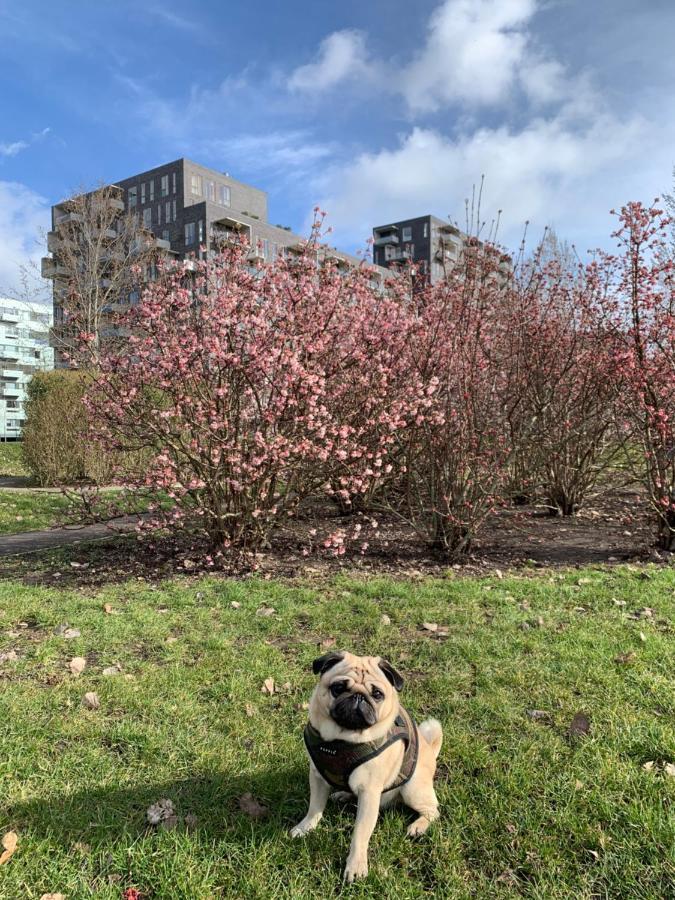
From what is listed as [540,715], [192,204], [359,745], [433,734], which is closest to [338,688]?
[359,745]

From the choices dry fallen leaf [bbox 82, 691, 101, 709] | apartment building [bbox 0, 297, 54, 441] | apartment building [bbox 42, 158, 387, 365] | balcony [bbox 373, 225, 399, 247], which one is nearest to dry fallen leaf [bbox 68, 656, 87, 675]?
dry fallen leaf [bbox 82, 691, 101, 709]

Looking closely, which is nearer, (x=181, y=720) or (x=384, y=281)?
(x=181, y=720)

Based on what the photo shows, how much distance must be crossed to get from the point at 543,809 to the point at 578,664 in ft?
4.88

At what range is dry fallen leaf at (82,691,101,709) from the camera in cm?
326

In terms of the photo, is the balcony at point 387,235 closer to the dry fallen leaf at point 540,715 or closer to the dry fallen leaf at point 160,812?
the dry fallen leaf at point 540,715

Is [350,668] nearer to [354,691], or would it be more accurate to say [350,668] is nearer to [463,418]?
[354,691]

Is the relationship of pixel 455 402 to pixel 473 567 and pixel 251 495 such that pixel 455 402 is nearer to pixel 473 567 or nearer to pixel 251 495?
pixel 473 567

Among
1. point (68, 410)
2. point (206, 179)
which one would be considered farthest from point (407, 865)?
point (206, 179)

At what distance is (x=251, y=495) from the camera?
6.12 metres

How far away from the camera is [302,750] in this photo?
2867mm

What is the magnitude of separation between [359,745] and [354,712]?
0.15 meters

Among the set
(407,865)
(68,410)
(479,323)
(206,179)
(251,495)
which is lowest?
(407,865)

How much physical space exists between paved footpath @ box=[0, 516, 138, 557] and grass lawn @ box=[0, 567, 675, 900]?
2658mm

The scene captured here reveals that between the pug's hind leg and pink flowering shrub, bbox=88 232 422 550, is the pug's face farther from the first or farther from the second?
pink flowering shrub, bbox=88 232 422 550
